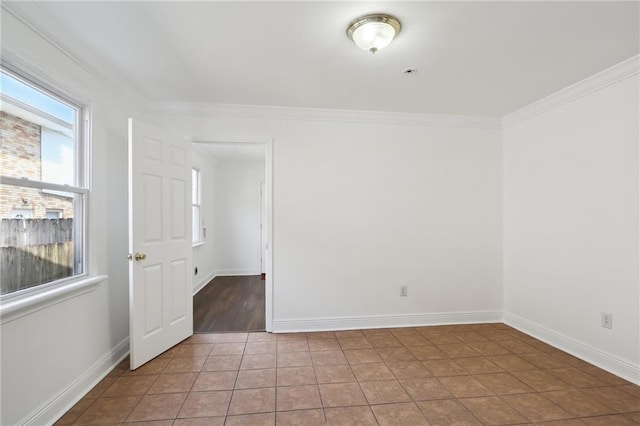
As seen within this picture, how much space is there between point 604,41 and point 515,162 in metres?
1.48

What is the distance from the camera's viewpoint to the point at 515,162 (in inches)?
127

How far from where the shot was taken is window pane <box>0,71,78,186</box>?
153cm

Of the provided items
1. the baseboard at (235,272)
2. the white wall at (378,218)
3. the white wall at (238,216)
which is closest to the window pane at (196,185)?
the white wall at (238,216)

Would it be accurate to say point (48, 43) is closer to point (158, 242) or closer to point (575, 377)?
point (158, 242)

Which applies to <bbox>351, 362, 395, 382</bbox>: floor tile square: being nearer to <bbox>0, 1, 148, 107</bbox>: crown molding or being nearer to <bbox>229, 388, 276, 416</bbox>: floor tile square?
<bbox>229, 388, 276, 416</bbox>: floor tile square

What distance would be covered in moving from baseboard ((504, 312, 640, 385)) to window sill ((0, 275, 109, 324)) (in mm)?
4033

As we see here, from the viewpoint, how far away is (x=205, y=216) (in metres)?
5.05

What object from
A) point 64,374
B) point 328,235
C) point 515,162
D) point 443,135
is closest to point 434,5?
point 443,135

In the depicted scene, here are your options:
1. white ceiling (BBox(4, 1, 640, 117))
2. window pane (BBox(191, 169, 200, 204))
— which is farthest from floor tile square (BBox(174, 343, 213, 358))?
window pane (BBox(191, 169, 200, 204))

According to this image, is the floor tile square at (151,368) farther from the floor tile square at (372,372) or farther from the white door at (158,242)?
the floor tile square at (372,372)

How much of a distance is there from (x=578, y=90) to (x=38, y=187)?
4.16m

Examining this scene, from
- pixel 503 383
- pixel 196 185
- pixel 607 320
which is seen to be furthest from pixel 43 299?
pixel 607 320

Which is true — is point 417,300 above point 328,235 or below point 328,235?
below

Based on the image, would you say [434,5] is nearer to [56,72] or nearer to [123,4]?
[123,4]
